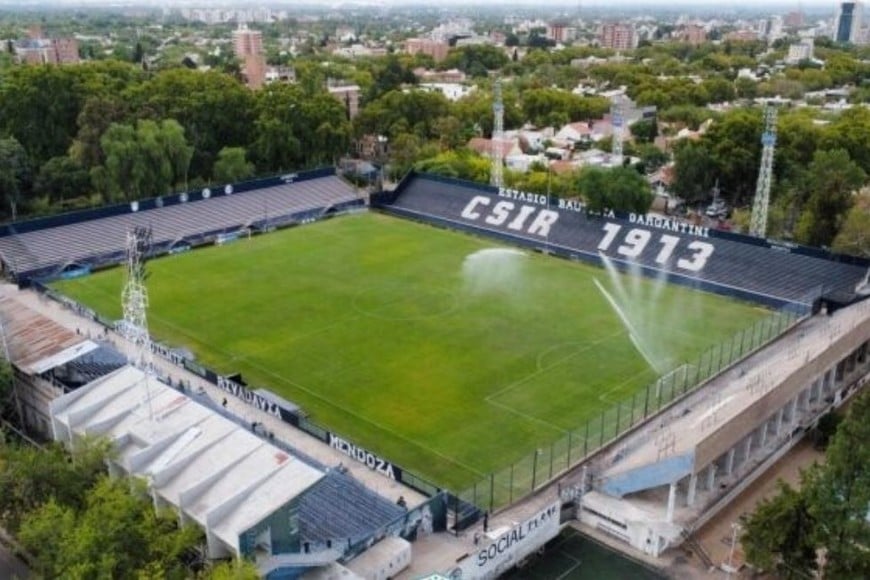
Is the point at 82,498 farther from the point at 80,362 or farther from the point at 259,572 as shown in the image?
the point at 80,362

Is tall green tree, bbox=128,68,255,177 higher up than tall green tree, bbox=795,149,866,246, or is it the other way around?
tall green tree, bbox=128,68,255,177

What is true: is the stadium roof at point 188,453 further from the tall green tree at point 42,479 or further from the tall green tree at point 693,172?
the tall green tree at point 693,172

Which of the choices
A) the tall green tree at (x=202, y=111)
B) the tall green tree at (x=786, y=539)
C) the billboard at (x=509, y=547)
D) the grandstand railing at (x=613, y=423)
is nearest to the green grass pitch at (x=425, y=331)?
the grandstand railing at (x=613, y=423)

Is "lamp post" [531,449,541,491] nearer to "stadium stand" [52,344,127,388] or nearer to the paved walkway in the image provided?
the paved walkway

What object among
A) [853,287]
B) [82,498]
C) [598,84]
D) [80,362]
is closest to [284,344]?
[80,362]

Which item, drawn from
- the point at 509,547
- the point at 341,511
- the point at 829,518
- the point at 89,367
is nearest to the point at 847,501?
the point at 829,518

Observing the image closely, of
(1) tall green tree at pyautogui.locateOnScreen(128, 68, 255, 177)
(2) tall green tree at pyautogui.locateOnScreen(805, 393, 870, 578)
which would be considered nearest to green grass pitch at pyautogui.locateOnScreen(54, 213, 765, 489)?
(2) tall green tree at pyautogui.locateOnScreen(805, 393, 870, 578)
